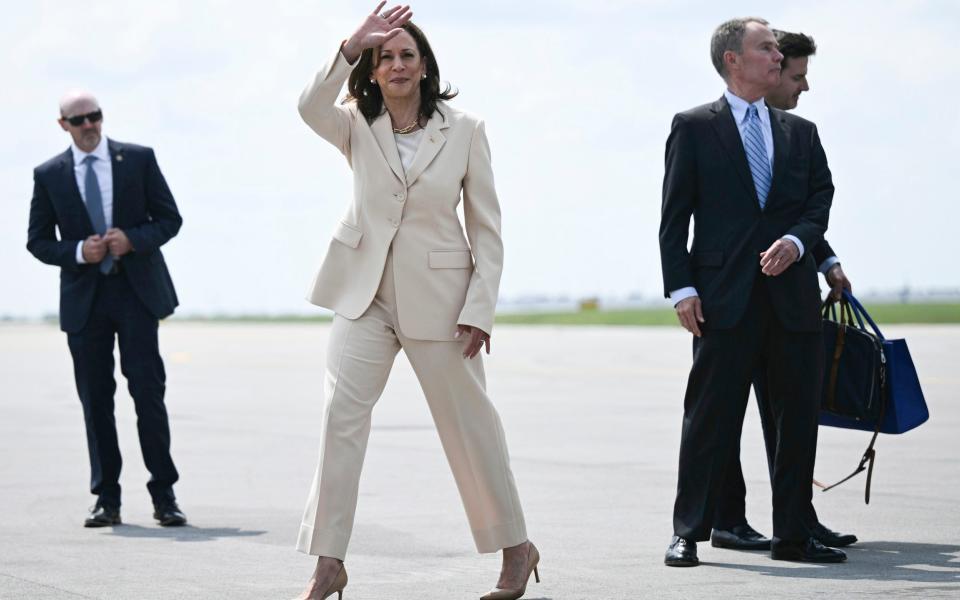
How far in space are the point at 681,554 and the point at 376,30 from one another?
103 inches

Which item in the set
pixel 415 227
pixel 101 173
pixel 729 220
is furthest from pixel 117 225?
pixel 729 220

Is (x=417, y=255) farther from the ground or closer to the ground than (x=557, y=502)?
farther from the ground

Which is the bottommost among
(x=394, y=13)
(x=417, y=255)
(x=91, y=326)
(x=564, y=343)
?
(x=564, y=343)

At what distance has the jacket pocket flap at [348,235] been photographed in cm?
611

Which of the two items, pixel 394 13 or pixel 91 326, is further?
pixel 91 326

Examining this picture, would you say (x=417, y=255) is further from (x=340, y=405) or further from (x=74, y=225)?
(x=74, y=225)

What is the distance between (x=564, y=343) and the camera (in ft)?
125

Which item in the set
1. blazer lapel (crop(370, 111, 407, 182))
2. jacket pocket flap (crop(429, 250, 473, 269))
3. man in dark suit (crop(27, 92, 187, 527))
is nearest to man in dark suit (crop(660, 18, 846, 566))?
jacket pocket flap (crop(429, 250, 473, 269))

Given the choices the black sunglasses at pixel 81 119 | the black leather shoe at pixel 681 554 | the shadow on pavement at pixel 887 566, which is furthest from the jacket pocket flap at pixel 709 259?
the black sunglasses at pixel 81 119

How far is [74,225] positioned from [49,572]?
101 inches

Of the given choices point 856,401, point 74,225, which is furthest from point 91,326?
point 856,401

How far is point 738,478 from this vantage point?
25.4ft

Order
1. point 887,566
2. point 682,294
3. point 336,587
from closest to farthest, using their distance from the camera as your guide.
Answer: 1. point 336,587
2. point 887,566
3. point 682,294

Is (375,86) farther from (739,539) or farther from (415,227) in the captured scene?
(739,539)
